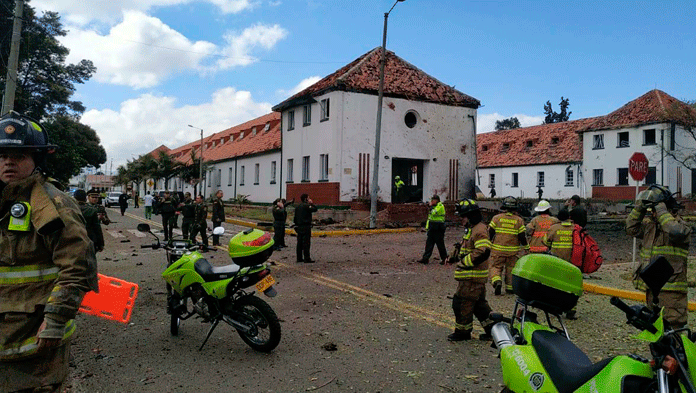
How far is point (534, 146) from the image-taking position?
48875 millimetres

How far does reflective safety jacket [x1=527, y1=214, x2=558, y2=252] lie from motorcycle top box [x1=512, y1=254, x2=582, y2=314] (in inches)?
235

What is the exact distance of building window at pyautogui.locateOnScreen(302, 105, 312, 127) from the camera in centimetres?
2902

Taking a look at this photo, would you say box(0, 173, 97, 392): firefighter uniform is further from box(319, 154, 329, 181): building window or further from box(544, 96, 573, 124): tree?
box(544, 96, 573, 124): tree

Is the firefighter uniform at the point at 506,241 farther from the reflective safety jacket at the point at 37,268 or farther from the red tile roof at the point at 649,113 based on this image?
the red tile roof at the point at 649,113

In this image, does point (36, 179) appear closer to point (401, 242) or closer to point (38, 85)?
point (401, 242)

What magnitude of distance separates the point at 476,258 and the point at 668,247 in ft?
6.81

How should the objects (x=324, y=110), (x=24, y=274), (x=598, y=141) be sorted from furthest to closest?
(x=598, y=141) → (x=324, y=110) → (x=24, y=274)

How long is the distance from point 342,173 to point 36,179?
76.9 feet

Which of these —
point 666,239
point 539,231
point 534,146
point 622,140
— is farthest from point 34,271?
point 534,146

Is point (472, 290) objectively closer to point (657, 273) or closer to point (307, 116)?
point (657, 273)

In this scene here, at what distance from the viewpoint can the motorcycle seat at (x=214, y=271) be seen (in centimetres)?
567

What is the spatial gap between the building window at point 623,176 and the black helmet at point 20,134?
42.9 metres

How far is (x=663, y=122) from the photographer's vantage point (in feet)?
122

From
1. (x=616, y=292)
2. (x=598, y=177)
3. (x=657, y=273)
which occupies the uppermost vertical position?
(x=598, y=177)
